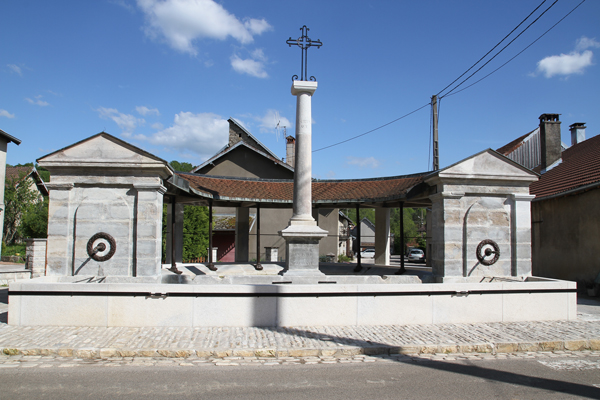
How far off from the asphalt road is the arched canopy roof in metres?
6.40

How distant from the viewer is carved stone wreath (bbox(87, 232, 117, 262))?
30.0 ft

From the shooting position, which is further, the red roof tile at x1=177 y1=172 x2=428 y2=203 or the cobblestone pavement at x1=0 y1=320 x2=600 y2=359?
the red roof tile at x1=177 y1=172 x2=428 y2=203

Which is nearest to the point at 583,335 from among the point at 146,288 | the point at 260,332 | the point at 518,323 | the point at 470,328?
the point at 518,323

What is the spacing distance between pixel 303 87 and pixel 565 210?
439 inches

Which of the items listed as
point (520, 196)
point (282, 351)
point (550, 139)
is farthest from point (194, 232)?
point (282, 351)

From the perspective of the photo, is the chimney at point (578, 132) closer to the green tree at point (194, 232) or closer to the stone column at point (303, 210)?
the stone column at point (303, 210)

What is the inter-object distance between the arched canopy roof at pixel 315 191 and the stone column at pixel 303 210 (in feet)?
10.1

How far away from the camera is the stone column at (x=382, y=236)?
56.7 ft

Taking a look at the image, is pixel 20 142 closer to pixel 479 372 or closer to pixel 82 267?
pixel 82 267

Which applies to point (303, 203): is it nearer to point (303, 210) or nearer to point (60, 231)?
point (303, 210)

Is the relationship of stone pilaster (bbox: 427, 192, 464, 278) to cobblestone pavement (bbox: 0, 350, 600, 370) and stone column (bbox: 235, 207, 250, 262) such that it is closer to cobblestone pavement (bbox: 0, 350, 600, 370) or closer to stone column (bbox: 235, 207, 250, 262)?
cobblestone pavement (bbox: 0, 350, 600, 370)

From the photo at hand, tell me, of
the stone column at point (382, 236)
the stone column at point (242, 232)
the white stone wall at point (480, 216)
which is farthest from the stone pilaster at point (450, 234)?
the stone column at point (242, 232)

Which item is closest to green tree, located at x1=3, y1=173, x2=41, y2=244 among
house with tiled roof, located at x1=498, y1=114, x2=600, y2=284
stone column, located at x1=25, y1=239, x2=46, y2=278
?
stone column, located at x1=25, y1=239, x2=46, y2=278

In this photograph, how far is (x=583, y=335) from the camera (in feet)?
23.0
